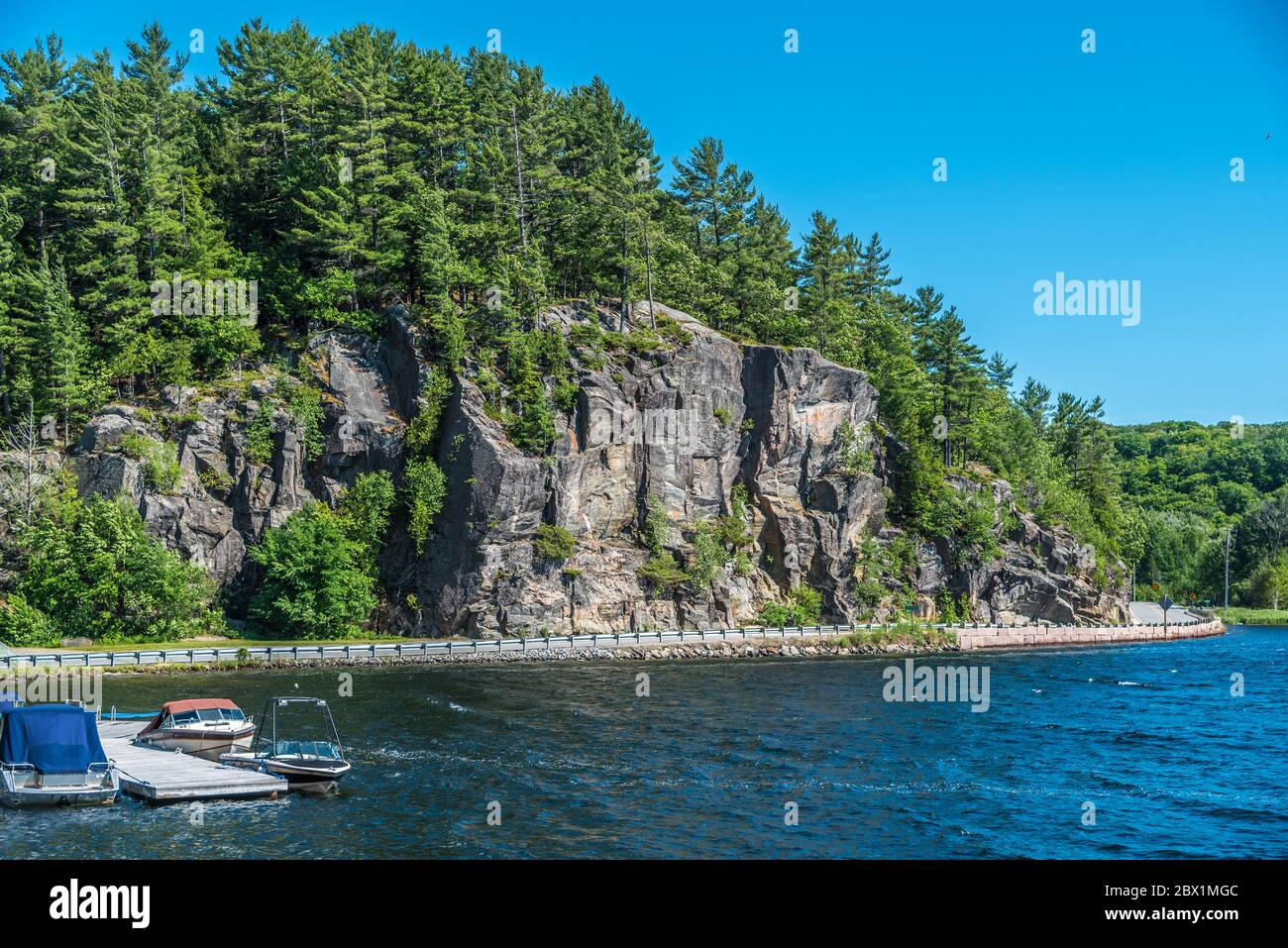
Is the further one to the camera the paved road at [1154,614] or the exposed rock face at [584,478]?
the paved road at [1154,614]

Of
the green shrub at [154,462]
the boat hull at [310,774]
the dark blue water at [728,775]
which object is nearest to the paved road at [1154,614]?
the dark blue water at [728,775]

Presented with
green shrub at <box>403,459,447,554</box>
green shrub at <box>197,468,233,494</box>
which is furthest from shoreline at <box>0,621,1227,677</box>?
green shrub at <box>197,468,233,494</box>

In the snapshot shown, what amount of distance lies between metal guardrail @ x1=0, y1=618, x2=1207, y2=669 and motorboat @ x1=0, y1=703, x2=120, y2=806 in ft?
87.0

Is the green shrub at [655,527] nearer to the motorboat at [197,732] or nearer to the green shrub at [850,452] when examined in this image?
the green shrub at [850,452]

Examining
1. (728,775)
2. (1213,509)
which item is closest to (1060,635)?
(728,775)

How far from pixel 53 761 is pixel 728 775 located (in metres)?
21.2

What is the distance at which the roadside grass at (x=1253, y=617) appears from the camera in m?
129

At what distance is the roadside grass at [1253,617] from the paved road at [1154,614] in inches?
347

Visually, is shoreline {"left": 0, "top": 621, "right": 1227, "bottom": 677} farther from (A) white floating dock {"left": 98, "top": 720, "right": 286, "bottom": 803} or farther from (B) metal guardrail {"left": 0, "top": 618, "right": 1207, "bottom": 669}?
(A) white floating dock {"left": 98, "top": 720, "right": 286, "bottom": 803}

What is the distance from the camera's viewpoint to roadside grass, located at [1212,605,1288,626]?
12888 cm

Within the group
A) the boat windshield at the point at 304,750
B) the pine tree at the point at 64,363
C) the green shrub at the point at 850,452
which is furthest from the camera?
the green shrub at the point at 850,452

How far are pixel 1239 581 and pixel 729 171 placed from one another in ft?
323

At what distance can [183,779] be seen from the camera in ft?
105
